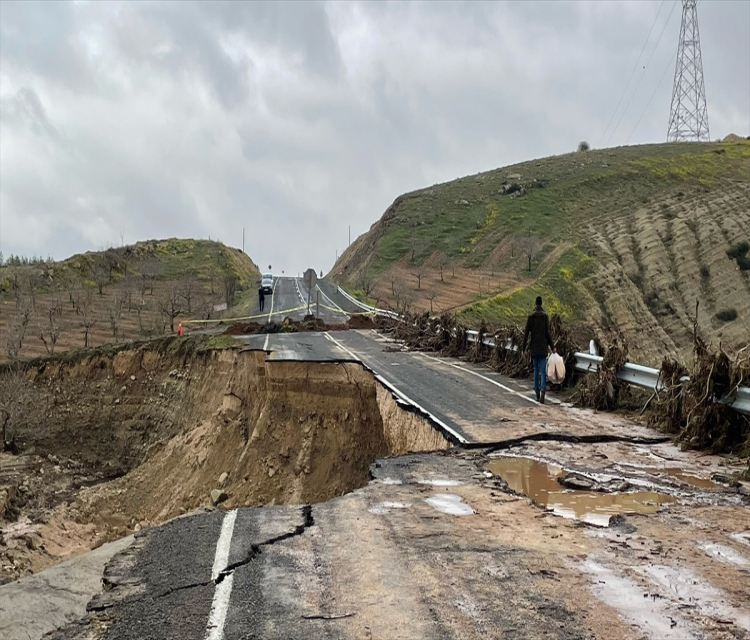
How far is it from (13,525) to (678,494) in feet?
52.4

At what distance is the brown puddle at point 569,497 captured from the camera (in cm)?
621

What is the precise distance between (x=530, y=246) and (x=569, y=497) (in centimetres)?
4917

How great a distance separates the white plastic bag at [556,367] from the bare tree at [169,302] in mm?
32346

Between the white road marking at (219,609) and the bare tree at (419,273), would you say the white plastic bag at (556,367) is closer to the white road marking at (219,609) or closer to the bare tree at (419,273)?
the white road marking at (219,609)

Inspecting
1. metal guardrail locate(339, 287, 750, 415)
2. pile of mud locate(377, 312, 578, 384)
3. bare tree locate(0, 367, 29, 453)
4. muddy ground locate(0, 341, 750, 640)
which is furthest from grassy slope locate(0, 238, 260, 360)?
metal guardrail locate(339, 287, 750, 415)

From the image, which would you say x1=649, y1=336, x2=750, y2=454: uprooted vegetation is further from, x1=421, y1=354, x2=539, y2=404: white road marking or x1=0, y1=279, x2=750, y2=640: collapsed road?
x1=421, y1=354, x2=539, y2=404: white road marking

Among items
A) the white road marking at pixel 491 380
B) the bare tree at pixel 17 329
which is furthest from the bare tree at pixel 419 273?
the white road marking at pixel 491 380

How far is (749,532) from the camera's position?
17.7 ft

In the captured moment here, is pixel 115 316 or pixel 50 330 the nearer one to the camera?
pixel 50 330

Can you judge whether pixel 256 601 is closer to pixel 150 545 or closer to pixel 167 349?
pixel 150 545

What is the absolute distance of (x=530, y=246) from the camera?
54188mm

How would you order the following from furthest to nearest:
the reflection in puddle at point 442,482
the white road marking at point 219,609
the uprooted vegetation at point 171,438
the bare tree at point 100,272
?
the bare tree at point 100,272, the uprooted vegetation at point 171,438, the reflection in puddle at point 442,482, the white road marking at point 219,609

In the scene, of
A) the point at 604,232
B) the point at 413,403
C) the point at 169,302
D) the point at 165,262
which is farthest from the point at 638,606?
the point at 165,262

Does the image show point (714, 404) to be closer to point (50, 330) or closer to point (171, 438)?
point (171, 438)
